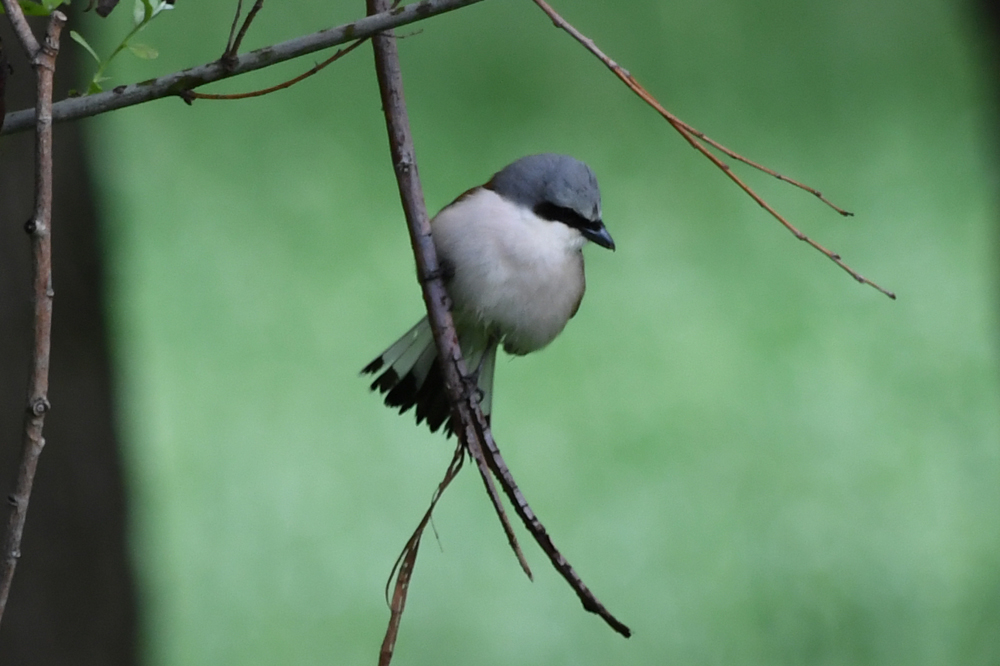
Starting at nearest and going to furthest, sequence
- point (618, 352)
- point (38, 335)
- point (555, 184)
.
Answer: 1. point (38, 335)
2. point (555, 184)
3. point (618, 352)

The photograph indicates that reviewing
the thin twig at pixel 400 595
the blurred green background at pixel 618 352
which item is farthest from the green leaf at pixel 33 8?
the blurred green background at pixel 618 352

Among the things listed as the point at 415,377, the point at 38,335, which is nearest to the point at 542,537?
the point at 38,335

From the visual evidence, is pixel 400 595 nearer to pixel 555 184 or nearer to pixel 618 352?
pixel 555 184

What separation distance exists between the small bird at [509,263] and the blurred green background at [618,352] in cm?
127

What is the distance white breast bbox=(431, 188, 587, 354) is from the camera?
1.40 m

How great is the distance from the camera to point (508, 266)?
1.41 metres

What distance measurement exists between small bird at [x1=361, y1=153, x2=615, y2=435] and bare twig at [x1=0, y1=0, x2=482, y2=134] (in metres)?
0.60

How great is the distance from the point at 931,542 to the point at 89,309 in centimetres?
224

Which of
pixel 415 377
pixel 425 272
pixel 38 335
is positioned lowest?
pixel 415 377

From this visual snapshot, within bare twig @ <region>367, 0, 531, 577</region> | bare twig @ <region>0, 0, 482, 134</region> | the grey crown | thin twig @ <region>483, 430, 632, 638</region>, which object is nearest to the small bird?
the grey crown

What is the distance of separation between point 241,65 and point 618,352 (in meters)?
2.15

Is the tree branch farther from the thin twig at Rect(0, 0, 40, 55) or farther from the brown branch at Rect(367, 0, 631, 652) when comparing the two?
the brown branch at Rect(367, 0, 631, 652)

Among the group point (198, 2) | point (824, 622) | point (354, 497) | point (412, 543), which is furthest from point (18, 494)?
point (824, 622)

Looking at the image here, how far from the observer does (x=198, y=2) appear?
2.71 meters
